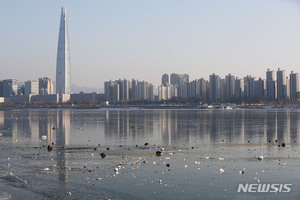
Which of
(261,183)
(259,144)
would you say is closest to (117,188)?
(261,183)

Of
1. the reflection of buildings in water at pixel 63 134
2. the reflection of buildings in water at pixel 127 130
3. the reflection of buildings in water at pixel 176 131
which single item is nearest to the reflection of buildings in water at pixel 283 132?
the reflection of buildings in water at pixel 176 131

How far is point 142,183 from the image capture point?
15945 mm

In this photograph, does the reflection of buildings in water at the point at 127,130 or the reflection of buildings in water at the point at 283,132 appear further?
the reflection of buildings in water at the point at 127,130

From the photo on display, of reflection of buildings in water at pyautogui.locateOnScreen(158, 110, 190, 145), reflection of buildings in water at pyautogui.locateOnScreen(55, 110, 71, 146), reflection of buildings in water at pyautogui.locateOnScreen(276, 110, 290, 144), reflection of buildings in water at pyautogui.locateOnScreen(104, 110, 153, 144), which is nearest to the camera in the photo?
reflection of buildings in water at pyautogui.locateOnScreen(276, 110, 290, 144)

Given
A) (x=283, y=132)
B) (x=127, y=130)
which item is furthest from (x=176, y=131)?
(x=283, y=132)

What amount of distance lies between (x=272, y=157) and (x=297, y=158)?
1.30 m

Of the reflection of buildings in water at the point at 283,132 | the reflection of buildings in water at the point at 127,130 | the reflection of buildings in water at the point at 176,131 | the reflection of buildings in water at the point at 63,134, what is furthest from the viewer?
the reflection of buildings in water at the point at 127,130

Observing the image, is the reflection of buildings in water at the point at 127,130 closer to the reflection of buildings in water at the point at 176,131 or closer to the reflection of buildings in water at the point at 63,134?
the reflection of buildings in water at the point at 176,131

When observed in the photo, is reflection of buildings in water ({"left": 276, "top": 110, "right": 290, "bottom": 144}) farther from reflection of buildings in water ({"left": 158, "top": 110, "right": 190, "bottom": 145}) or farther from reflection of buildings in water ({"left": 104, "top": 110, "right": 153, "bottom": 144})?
reflection of buildings in water ({"left": 104, "top": 110, "right": 153, "bottom": 144})

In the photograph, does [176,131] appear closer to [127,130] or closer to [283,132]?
[127,130]

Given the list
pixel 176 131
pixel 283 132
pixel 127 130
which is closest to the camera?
pixel 283 132

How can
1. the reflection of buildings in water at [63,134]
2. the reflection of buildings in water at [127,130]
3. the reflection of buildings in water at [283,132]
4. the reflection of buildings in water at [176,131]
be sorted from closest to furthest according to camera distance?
the reflection of buildings in water at [283,132] → the reflection of buildings in water at [63,134] → the reflection of buildings in water at [176,131] → the reflection of buildings in water at [127,130]

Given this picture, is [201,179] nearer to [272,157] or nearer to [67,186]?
[67,186]

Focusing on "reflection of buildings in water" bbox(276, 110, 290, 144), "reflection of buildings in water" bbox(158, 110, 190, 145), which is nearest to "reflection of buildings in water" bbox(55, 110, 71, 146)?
"reflection of buildings in water" bbox(158, 110, 190, 145)
